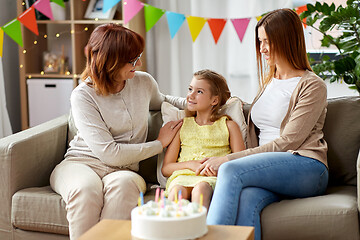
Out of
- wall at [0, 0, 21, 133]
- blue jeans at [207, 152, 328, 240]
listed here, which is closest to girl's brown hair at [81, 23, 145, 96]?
blue jeans at [207, 152, 328, 240]

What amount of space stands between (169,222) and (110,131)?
1.02 m

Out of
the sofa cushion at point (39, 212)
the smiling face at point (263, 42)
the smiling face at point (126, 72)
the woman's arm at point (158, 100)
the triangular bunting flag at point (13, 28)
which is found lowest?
the sofa cushion at point (39, 212)

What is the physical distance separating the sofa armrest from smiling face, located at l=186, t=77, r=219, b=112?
2.21 feet

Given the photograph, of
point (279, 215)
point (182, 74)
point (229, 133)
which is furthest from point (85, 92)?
point (182, 74)

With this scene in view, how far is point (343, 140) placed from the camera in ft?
8.09

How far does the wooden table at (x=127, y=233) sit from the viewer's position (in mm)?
1618

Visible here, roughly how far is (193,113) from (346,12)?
95 centimetres

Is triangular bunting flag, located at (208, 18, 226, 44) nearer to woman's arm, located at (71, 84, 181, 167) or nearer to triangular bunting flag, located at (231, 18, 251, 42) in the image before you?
triangular bunting flag, located at (231, 18, 251, 42)

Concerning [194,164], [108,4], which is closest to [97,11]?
[108,4]

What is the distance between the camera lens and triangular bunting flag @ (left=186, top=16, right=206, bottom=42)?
3859mm

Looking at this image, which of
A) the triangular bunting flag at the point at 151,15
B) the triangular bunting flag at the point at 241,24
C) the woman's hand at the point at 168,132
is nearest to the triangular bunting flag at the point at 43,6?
the triangular bunting flag at the point at 151,15

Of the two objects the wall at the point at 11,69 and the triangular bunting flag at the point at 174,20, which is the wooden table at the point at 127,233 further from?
the wall at the point at 11,69

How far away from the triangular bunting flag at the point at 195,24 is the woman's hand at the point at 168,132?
137 centimetres

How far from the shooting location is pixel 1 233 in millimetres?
2516
